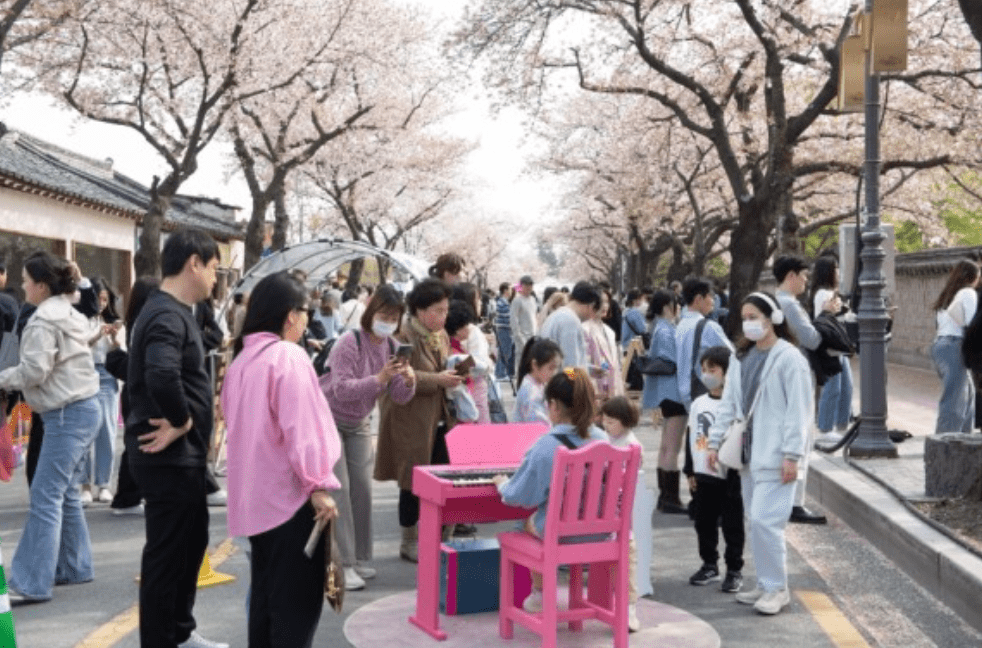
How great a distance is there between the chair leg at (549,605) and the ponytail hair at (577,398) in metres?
0.63

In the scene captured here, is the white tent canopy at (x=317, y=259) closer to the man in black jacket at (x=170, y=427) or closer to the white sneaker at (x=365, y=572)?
the white sneaker at (x=365, y=572)

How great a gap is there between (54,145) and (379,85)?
9175 mm

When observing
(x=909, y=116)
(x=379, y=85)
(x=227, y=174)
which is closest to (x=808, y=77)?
(x=909, y=116)

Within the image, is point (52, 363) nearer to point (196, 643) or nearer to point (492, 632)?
point (196, 643)

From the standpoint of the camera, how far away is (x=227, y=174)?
143 feet

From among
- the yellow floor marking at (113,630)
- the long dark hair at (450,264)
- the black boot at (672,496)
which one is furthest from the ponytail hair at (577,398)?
the black boot at (672,496)

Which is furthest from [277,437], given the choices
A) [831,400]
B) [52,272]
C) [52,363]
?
[831,400]

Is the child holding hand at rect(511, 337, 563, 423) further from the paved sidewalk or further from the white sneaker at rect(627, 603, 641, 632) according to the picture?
the paved sidewalk

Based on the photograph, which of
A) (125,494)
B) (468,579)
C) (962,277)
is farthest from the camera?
(962,277)

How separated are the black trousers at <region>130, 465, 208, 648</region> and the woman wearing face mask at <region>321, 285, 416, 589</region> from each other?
1.73m

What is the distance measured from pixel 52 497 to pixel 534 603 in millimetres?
2639

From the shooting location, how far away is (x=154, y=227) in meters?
20.2

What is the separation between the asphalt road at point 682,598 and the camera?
5.80m

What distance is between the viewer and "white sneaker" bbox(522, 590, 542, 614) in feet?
18.9
